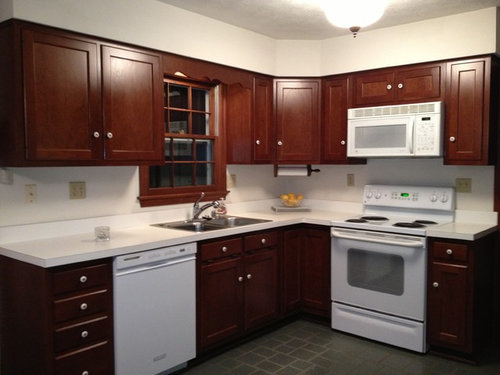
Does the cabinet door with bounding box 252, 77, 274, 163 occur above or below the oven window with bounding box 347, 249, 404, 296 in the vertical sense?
above

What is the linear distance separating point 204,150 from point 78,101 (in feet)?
4.67

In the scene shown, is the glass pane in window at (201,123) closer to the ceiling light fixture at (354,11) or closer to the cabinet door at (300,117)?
the cabinet door at (300,117)

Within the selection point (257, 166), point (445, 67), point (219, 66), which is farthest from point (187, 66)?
point (445, 67)

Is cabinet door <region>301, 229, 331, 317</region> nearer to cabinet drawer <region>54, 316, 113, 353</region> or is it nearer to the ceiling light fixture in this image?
the ceiling light fixture

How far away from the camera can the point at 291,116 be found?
4.01m

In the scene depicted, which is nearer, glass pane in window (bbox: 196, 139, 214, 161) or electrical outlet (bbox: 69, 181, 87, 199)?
electrical outlet (bbox: 69, 181, 87, 199)

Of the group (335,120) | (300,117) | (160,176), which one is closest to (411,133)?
(335,120)

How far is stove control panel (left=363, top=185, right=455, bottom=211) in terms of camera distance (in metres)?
3.54

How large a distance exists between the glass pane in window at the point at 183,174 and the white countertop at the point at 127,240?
1.34 ft

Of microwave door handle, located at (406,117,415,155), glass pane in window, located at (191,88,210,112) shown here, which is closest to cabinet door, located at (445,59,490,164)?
microwave door handle, located at (406,117,415,155)

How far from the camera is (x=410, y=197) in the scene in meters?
3.71

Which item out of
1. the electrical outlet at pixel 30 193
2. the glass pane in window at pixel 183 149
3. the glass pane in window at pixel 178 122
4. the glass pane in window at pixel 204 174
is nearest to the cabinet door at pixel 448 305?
the glass pane in window at pixel 204 174

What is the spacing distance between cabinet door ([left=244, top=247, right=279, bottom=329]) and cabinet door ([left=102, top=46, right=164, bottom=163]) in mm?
1052

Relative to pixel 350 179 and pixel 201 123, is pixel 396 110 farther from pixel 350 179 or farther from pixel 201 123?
pixel 201 123
